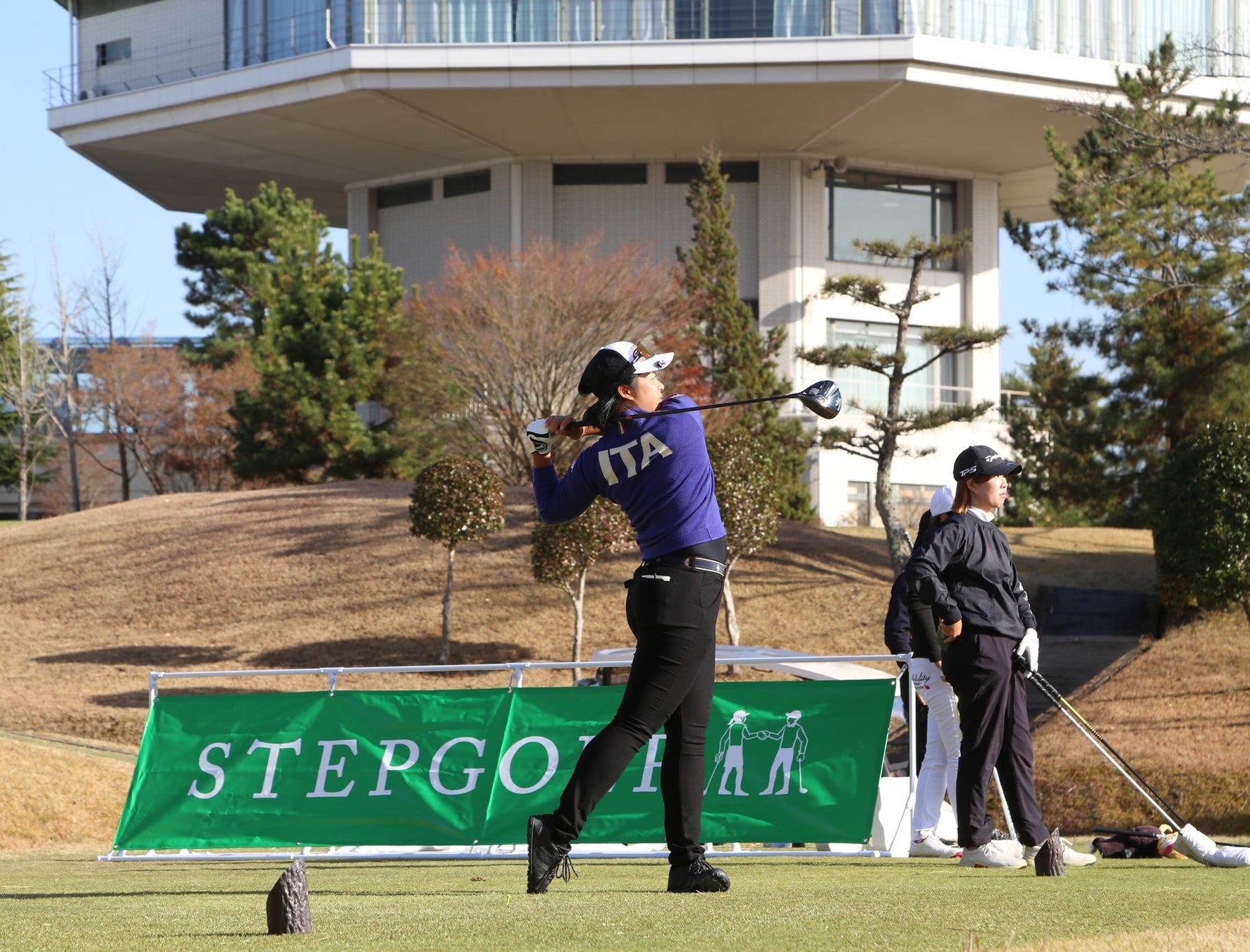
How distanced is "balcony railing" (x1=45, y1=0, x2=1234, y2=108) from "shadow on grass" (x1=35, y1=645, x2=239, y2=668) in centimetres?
1891

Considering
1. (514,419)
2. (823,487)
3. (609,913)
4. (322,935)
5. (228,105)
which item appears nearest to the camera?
(322,935)

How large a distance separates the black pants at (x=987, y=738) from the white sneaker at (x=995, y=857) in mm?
36

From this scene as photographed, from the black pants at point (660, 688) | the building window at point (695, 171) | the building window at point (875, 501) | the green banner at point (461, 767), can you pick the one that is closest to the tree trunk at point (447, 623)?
the green banner at point (461, 767)

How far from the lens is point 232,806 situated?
347 inches

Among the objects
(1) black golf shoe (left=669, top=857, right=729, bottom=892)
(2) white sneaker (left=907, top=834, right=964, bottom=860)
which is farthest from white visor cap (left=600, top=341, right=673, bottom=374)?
(2) white sneaker (left=907, top=834, right=964, bottom=860)

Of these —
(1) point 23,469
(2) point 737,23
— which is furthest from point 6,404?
(2) point 737,23

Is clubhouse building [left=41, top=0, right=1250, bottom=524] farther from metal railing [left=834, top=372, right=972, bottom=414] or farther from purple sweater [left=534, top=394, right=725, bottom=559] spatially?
purple sweater [left=534, top=394, right=725, bottom=559]

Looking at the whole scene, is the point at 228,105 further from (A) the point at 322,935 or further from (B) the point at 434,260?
(A) the point at 322,935

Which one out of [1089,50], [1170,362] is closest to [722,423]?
[1170,362]

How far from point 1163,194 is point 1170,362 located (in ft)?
11.0

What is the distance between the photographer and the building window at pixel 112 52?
4309 centimetres

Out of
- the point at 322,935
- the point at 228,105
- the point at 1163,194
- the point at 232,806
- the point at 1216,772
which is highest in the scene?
the point at 228,105

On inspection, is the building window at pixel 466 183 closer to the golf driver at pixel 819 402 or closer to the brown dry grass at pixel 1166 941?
the golf driver at pixel 819 402

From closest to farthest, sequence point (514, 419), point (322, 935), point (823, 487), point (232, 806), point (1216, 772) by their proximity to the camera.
Answer: 1. point (322, 935)
2. point (232, 806)
3. point (1216, 772)
4. point (514, 419)
5. point (823, 487)
